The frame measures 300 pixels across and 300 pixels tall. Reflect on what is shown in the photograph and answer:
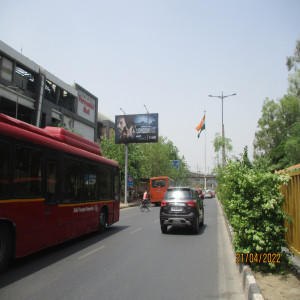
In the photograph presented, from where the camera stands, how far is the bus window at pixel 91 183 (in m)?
10.3

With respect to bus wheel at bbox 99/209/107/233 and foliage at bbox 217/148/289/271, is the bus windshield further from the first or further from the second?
foliage at bbox 217/148/289/271

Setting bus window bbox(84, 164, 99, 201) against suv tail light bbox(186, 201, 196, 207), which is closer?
bus window bbox(84, 164, 99, 201)

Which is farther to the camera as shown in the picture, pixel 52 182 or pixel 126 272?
pixel 52 182

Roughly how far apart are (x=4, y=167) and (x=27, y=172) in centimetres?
84

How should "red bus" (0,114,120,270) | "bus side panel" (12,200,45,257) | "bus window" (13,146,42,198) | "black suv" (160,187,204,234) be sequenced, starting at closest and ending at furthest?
"red bus" (0,114,120,270) < "bus side panel" (12,200,45,257) < "bus window" (13,146,42,198) < "black suv" (160,187,204,234)

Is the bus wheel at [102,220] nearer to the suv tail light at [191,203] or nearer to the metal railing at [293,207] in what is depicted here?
the suv tail light at [191,203]

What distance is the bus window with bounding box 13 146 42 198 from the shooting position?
654 centimetres

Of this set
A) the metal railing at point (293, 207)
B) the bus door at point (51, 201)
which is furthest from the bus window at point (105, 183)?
the metal railing at point (293, 207)

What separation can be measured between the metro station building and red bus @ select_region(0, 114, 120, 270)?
11.5 metres

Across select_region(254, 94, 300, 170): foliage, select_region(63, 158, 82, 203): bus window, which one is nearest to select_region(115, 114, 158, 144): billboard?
select_region(254, 94, 300, 170): foliage

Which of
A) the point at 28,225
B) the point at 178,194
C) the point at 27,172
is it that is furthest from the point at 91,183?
the point at 28,225

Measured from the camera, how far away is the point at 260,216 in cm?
605
